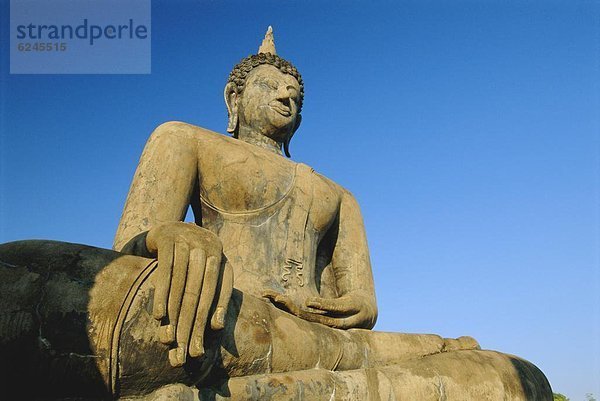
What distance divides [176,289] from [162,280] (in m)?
0.09

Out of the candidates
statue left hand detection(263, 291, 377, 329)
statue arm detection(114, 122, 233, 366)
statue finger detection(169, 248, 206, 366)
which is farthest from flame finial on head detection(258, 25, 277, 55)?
statue finger detection(169, 248, 206, 366)

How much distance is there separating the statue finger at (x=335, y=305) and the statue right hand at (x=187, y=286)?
5.60 feet

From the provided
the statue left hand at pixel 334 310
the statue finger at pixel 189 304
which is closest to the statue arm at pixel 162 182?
the statue left hand at pixel 334 310

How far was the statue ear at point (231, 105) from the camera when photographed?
787 centimetres

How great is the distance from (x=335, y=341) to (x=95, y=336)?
2.08 metres

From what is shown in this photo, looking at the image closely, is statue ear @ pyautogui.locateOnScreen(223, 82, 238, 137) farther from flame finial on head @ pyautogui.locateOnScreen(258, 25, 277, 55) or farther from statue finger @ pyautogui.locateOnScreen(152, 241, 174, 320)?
statue finger @ pyautogui.locateOnScreen(152, 241, 174, 320)

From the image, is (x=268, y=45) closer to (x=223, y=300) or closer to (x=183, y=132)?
(x=183, y=132)

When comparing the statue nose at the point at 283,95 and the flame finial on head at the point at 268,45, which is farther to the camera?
the flame finial on head at the point at 268,45

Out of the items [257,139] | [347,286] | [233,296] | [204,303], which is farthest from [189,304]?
[257,139]

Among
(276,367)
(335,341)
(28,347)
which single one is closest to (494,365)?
(335,341)

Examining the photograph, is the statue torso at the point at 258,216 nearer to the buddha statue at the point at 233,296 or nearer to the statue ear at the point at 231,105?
the buddha statue at the point at 233,296

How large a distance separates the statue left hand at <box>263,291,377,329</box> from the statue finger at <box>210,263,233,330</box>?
55.9 inches

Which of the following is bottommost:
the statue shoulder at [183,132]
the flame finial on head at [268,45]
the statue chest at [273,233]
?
the statue chest at [273,233]

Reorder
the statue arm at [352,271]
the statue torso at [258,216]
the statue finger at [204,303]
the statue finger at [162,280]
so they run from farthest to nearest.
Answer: the statue torso at [258,216]
the statue arm at [352,271]
the statue finger at [204,303]
the statue finger at [162,280]
